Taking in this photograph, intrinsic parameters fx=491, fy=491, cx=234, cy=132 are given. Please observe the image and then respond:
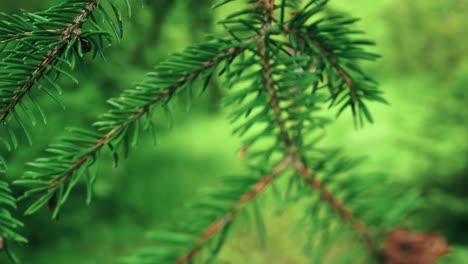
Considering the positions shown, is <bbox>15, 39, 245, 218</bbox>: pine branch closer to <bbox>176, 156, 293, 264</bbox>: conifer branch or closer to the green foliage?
the green foliage

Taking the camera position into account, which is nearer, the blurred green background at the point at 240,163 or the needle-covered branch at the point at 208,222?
the needle-covered branch at the point at 208,222

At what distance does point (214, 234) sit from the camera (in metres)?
0.56

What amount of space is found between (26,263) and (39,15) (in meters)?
1.06

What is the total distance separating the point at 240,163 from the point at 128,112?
1176 millimetres

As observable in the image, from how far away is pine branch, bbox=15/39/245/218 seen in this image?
400 mm

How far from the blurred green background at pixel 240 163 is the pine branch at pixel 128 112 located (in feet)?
2.02

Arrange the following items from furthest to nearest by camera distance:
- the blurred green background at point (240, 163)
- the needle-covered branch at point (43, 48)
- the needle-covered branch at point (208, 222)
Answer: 1. the blurred green background at point (240, 163)
2. the needle-covered branch at point (208, 222)
3. the needle-covered branch at point (43, 48)

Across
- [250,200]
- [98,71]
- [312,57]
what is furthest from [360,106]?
[98,71]

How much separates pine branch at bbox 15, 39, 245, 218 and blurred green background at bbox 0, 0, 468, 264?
24.2 inches

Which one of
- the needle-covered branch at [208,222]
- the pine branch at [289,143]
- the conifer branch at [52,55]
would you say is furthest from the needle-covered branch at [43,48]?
the needle-covered branch at [208,222]

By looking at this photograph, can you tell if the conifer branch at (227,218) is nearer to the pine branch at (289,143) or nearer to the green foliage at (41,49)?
the pine branch at (289,143)

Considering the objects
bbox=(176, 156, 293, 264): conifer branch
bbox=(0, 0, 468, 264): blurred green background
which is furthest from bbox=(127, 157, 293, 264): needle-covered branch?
bbox=(0, 0, 468, 264): blurred green background

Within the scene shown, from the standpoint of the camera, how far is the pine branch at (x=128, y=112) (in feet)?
1.31

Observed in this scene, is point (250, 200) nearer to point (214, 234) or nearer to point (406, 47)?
point (214, 234)
